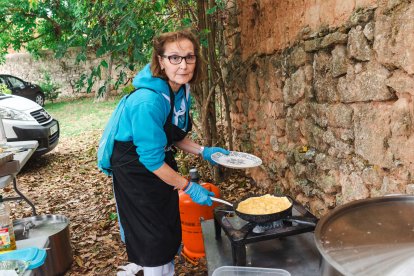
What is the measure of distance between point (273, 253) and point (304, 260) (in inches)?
7.1

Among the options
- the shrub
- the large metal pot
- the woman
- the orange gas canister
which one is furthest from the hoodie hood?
the shrub

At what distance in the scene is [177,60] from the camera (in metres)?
2.24

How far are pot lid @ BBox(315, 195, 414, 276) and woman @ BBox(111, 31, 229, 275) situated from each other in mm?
1046

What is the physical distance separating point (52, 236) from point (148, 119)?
1716mm

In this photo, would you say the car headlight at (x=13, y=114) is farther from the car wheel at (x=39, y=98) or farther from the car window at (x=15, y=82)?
the car wheel at (x=39, y=98)

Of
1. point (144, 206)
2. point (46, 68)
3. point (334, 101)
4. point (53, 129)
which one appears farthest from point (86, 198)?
point (46, 68)

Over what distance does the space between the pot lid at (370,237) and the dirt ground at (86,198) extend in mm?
2118

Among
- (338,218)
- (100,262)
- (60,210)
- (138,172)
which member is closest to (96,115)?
(60,210)

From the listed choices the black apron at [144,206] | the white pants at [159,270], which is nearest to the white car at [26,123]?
the black apron at [144,206]

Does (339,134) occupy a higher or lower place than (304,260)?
higher

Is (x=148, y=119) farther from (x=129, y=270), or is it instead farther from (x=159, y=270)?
(x=129, y=270)

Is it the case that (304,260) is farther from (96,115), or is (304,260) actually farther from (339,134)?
(96,115)

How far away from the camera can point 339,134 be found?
275 centimetres

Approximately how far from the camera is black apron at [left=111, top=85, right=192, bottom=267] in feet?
7.79
